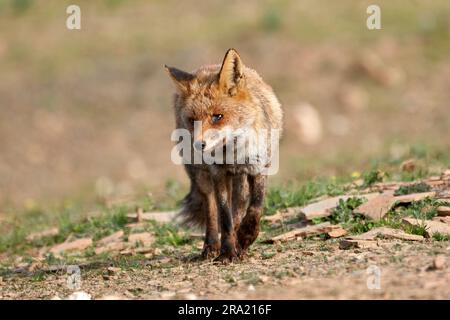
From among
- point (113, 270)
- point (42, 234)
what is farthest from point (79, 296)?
point (42, 234)

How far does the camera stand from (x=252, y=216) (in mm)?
7504

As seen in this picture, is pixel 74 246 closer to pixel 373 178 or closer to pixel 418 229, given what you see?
pixel 373 178

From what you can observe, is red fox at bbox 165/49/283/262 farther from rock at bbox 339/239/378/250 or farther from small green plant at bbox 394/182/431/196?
small green plant at bbox 394/182/431/196

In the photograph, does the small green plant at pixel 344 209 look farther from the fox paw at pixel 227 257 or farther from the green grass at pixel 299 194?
the fox paw at pixel 227 257

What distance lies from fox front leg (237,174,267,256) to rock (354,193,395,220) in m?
1.16

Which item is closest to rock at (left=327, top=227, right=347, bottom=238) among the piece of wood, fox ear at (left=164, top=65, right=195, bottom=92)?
fox ear at (left=164, top=65, right=195, bottom=92)

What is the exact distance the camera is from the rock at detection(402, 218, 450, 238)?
7129 millimetres

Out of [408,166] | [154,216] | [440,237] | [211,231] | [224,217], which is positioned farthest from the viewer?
[408,166]

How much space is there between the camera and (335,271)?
6.26 m

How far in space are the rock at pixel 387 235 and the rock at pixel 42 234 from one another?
14.5 feet

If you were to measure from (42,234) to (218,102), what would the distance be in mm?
4168

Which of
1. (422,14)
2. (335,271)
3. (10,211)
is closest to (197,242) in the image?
(335,271)

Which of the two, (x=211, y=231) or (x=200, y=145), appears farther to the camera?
(x=211, y=231)

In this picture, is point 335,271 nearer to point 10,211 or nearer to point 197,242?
point 197,242
